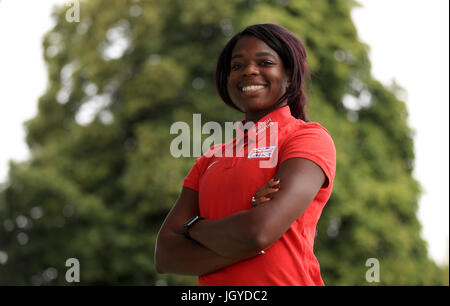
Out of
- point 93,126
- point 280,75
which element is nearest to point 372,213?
point 93,126

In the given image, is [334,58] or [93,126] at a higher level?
[334,58]

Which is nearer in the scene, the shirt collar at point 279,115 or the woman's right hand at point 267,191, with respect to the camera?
the woman's right hand at point 267,191

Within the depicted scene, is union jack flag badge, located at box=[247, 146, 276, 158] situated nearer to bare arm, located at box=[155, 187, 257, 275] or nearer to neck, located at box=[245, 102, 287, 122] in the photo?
neck, located at box=[245, 102, 287, 122]

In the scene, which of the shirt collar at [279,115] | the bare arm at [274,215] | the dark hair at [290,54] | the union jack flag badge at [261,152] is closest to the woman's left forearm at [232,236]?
the bare arm at [274,215]

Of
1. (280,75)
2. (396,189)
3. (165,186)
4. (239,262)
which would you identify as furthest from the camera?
(396,189)

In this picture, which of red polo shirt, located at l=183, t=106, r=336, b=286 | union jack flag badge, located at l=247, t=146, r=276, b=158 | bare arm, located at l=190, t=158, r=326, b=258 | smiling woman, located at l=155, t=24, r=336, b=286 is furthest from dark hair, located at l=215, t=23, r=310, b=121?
bare arm, located at l=190, t=158, r=326, b=258

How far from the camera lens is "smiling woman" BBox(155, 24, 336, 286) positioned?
187 centimetres

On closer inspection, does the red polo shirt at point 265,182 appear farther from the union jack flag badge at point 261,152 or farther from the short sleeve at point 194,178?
the short sleeve at point 194,178

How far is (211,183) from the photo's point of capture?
204cm

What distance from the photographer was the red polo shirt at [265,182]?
1873 millimetres

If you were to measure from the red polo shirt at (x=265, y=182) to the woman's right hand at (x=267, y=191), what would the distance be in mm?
63

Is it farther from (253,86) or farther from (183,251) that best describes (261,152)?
(183,251)
